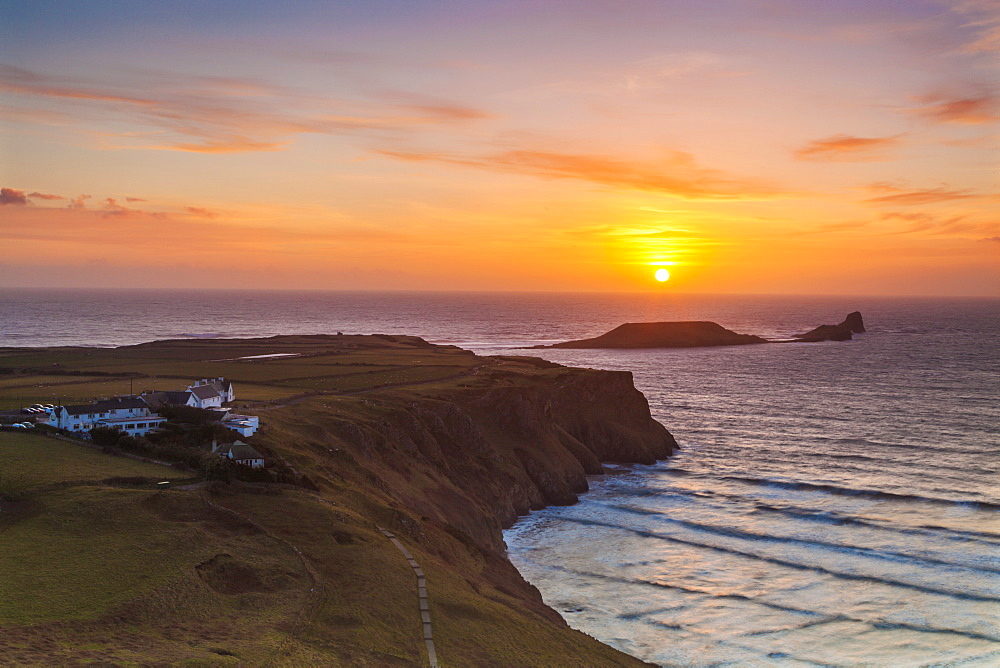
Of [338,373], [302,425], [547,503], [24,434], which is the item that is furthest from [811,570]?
[338,373]

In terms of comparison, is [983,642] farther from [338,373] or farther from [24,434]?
[338,373]

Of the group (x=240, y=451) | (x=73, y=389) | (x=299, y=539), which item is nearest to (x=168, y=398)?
(x=240, y=451)

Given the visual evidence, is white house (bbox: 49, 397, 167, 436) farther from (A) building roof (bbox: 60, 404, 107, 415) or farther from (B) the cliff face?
(B) the cliff face

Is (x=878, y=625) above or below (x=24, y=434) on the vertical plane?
below

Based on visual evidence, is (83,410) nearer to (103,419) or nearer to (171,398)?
(103,419)

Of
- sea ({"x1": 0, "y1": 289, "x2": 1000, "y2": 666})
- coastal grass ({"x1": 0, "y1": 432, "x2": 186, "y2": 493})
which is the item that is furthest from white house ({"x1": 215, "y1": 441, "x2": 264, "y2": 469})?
sea ({"x1": 0, "y1": 289, "x2": 1000, "y2": 666})

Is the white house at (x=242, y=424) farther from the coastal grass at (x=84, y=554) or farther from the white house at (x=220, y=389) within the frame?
the coastal grass at (x=84, y=554)
